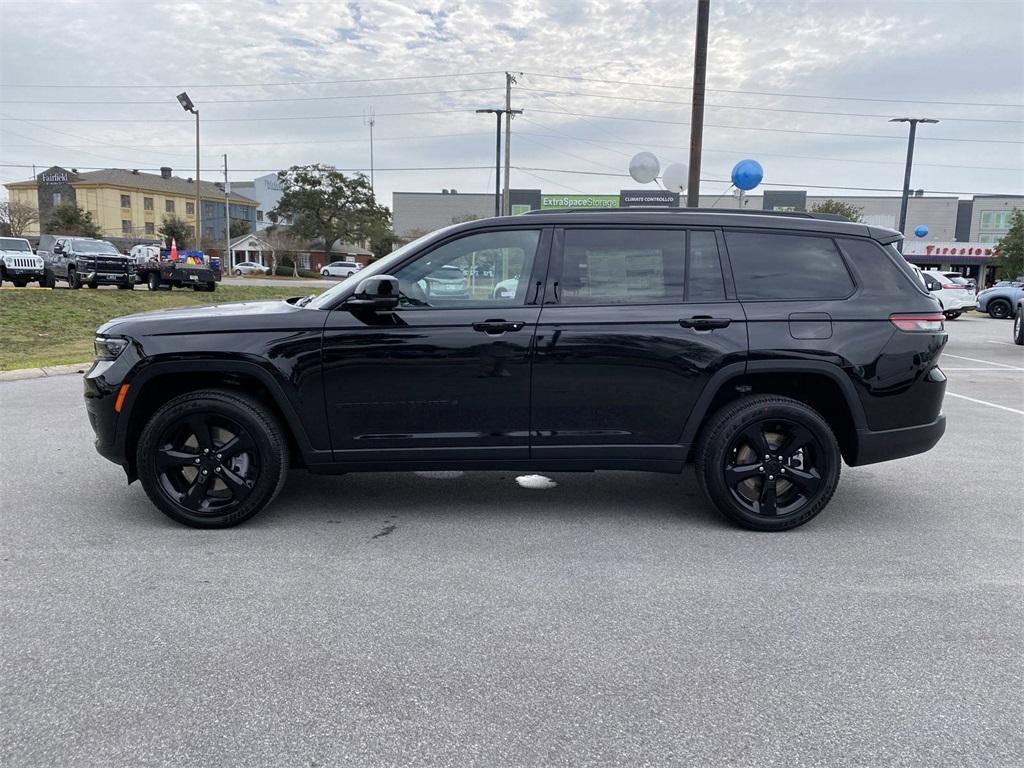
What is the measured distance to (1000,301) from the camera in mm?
26500

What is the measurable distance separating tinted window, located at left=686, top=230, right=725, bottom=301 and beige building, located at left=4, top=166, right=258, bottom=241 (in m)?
90.5

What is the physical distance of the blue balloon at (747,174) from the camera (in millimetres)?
16172

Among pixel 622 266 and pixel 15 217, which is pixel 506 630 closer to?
pixel 622 266

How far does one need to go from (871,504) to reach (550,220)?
2928mm

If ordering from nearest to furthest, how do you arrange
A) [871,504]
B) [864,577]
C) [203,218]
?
[864,577] < [871,504] < [203,218]

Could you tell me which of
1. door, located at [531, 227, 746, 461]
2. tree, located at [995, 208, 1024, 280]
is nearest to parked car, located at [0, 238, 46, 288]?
door, located at [531, 227, 746, 461]

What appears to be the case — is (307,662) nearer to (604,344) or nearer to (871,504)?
(604,344)

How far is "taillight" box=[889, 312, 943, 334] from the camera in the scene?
4453mm

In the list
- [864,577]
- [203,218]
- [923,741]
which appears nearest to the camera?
[923,741]

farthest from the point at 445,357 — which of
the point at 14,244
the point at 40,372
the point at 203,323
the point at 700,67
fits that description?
the point at 14,244

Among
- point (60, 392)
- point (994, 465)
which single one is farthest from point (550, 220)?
point (60, 392)

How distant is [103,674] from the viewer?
2840mm

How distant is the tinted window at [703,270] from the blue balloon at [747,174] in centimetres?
Result: 1277

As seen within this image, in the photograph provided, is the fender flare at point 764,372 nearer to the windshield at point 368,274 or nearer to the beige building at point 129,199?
the windshield at point 368,274
